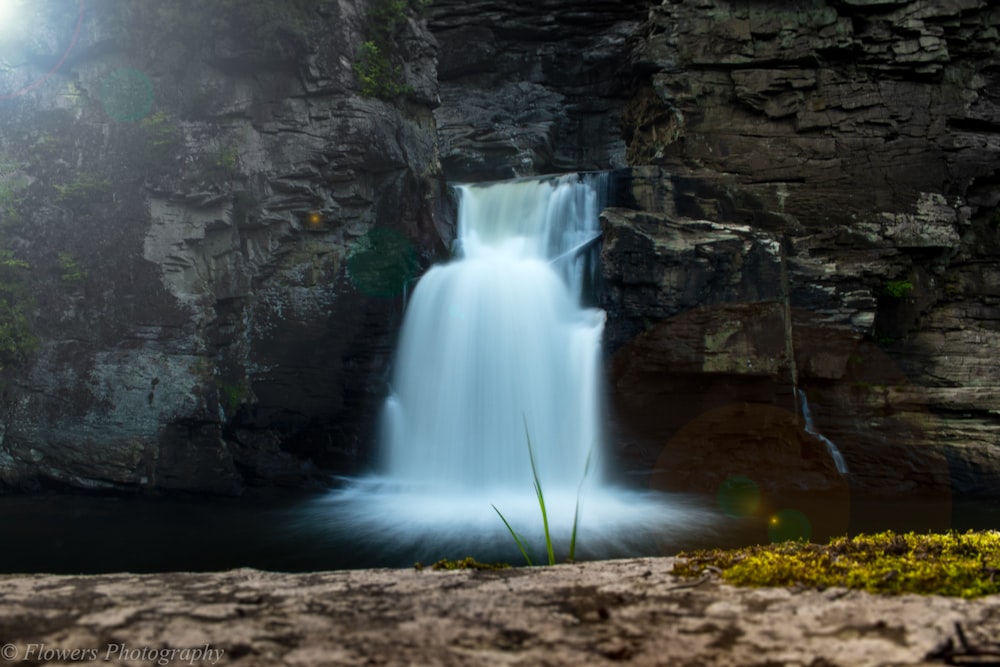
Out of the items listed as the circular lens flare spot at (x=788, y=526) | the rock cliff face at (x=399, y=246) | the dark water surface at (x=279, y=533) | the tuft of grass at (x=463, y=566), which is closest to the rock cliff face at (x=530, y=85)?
the rock cliff face at (x=399, y=246)

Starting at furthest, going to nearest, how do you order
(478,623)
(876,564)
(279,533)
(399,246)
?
1. (399,246)
2. (279,533)
3. (876,564)
4. (478,623)

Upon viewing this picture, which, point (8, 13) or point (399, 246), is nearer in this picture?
point (8, 13)

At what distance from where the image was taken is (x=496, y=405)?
12297 millimetres

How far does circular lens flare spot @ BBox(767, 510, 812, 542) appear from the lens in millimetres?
9477

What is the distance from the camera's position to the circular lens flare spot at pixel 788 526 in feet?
31.1

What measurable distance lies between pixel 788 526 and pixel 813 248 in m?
5.85

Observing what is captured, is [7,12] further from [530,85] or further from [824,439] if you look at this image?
[824,439]

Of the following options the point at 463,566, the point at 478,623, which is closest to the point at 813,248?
the point at 463,566

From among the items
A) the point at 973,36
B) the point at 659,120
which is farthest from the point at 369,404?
the point at 973,36

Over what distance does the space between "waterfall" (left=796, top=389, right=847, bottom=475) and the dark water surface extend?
89 centimetres

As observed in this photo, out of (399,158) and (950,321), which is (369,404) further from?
(950,321)

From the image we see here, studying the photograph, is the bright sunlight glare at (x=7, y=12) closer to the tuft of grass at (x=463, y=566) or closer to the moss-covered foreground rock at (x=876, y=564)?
the tuft of grass at (x=463, y=566)

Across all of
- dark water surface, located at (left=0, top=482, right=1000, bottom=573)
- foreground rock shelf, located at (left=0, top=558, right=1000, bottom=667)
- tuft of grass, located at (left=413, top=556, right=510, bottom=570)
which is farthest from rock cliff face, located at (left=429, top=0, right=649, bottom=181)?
foreground rock shelf, located at (left=0, top=558, right=1000, bottom=667)

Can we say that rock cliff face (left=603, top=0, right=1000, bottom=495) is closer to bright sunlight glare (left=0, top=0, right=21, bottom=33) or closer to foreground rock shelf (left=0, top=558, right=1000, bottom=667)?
foreground rock shelf (left=0, top=558, right=1000, bottom=667)
